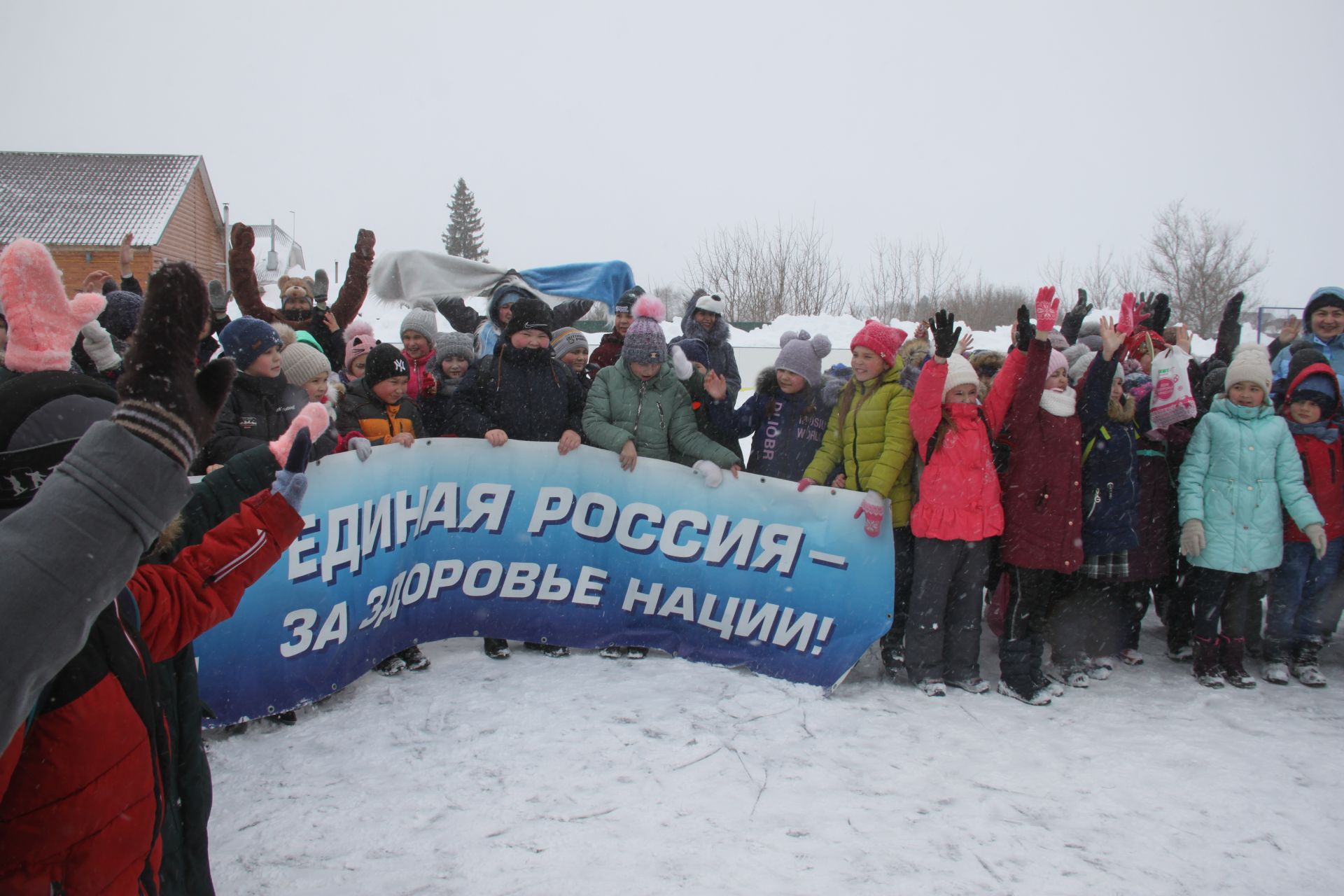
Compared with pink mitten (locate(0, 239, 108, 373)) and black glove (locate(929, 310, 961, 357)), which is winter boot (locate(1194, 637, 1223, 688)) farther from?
pink mitten (locate(0, 239, 108, 373))

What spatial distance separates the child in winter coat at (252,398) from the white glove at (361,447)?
0.15 meters

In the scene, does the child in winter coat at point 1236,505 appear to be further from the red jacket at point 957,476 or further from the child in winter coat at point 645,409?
the child in winter coat at point 645,409

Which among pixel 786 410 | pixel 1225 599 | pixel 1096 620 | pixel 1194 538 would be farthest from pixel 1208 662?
pixel 786 410

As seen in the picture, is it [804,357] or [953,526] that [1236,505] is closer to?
[953,526]

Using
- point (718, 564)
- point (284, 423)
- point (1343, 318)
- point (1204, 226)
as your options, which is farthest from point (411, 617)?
point (1204, 226)

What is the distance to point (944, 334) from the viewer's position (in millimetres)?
4027

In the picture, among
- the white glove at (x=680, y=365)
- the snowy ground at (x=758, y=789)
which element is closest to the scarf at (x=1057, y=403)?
the snowy ground at (x=758, y=789)

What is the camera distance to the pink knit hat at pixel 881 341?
4586 mm

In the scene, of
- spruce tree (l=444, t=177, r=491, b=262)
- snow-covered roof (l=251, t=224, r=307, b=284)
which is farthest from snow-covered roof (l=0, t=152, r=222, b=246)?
spruce tree (l=444, t=177, r=491, b=262)

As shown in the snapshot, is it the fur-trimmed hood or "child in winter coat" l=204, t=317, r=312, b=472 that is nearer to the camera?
"child in winter coat" l=204, t=317, r=312, b=472

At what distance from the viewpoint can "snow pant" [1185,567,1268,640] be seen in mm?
4688

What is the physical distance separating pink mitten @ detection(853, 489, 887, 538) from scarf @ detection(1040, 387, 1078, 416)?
3.55 ft

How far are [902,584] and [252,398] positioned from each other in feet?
11.9

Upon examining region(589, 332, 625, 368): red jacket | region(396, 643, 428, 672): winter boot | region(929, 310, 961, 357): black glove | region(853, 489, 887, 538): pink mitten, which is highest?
region(929, 310, 961, 357): black glove
